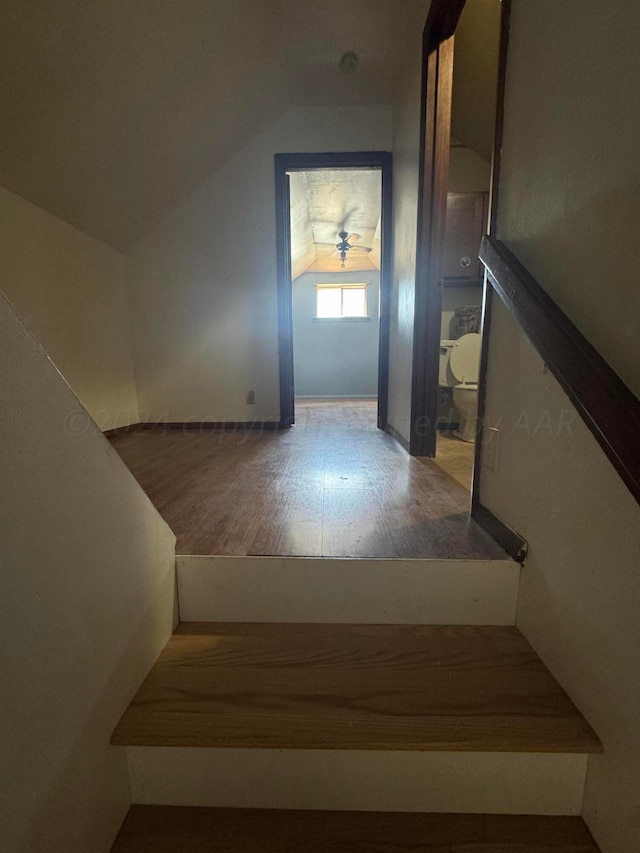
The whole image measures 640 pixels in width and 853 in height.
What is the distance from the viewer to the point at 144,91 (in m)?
1.85

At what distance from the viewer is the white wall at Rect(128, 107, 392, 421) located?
2805 mm

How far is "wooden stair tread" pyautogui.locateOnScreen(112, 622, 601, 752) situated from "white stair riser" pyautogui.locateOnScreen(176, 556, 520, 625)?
0.13ft

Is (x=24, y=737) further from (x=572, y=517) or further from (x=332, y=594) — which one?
(x=572, y=517)

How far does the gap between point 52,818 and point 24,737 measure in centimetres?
18

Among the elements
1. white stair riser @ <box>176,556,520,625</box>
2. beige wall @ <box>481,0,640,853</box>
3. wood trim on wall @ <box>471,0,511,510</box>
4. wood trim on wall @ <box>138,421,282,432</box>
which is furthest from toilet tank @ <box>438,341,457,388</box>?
white stair riser @ <box>176,556,520,625</box>

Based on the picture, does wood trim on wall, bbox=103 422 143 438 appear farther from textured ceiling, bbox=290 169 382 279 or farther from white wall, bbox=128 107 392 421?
textured ceiling, bbox=290 169 382 279

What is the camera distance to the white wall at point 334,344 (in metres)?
6.03

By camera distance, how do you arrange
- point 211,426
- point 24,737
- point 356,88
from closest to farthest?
point 24,737, point 356,88, point 211,426

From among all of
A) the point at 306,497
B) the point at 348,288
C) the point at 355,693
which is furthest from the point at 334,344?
the point at 355,693

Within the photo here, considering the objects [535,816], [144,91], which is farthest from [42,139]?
[535,816]

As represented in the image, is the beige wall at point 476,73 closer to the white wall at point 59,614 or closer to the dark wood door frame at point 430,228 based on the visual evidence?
the dark wood door frame at point 430,228

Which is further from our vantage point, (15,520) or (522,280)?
(522,280)

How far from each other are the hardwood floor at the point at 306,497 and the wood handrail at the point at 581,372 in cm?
53

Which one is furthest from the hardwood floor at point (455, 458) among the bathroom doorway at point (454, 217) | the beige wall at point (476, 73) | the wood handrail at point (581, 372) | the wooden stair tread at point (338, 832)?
the beige wall at point (476, 73)
